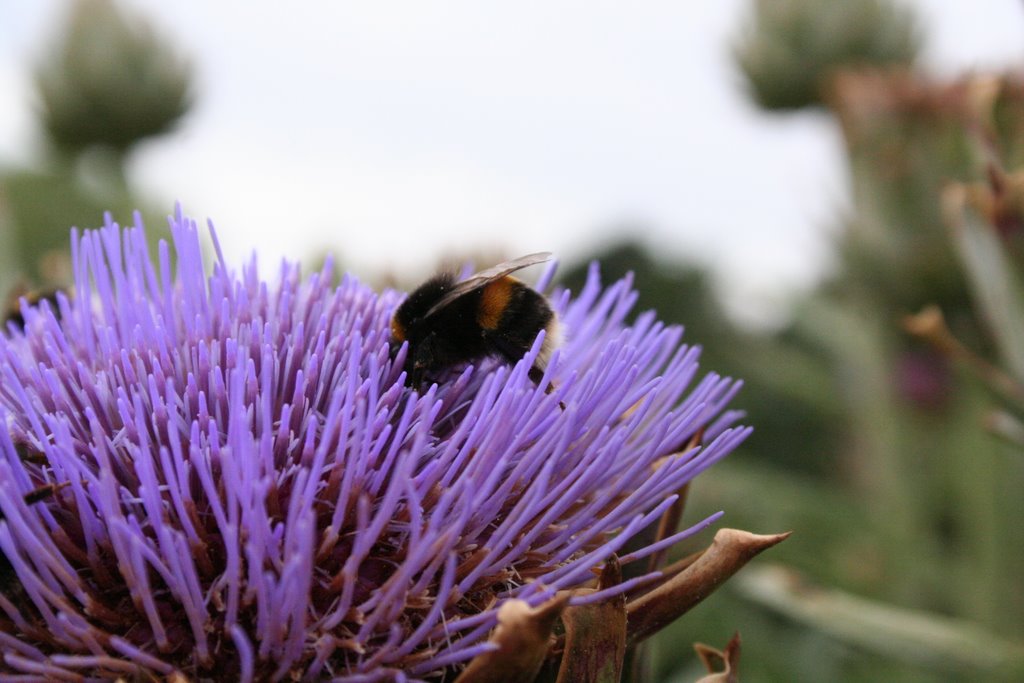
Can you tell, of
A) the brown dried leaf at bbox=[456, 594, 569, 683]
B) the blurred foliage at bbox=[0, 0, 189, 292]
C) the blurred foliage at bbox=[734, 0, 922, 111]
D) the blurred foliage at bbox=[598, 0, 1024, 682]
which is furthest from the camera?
the blurred foliage at bbox=[0, 0, 189, 292]

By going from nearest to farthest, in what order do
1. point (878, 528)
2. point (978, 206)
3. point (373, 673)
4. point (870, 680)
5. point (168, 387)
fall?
point (373, 673) < point (168, 387) < point (978, 206) < point (870, 680) < point (878, 528)

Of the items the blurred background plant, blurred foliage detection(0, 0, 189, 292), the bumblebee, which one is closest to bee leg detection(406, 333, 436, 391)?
the bumblebee

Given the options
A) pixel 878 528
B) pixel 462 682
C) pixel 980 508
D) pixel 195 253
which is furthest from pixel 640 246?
pixel 462 682

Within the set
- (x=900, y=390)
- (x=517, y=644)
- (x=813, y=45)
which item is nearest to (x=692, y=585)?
(x=517, y=644)

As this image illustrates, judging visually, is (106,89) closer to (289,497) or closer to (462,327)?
(462,327)

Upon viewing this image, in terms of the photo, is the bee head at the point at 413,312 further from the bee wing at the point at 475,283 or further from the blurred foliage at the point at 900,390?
the blurred foliage at the point at 900,390

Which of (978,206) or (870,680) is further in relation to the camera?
(870,680)

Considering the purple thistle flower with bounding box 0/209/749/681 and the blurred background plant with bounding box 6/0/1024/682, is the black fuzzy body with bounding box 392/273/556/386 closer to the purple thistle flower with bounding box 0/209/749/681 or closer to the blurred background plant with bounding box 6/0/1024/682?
the purple thistle flower with bounding box 0/209/749/681

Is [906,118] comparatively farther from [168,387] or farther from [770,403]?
[770,403]
